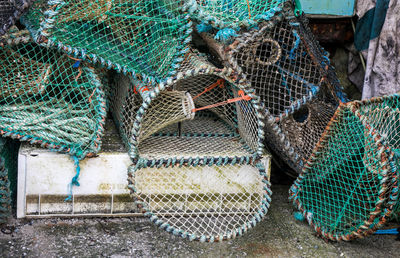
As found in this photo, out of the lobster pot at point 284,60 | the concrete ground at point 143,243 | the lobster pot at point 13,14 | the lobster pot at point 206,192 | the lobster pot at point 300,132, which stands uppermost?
the lobster pot at point 13,14

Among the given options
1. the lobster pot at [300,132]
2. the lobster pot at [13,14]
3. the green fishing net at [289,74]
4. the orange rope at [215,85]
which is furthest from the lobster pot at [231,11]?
the lobster pot at [13,14]

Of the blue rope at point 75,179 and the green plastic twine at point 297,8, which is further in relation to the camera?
the green plastic twine at point 297,8

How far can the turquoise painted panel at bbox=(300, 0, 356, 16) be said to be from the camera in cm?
356

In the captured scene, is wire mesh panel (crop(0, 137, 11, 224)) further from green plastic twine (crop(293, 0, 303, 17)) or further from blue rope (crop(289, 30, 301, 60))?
green plastic twine (crop(293, 0, 303, 17))

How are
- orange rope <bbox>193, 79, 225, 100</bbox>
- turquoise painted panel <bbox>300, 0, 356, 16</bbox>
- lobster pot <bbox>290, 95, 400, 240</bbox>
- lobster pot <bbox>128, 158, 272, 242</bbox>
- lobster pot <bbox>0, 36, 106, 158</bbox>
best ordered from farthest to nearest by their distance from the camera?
turquoise painted panel <bbox>300, 0, 356, 16</bbox>
orange rope <bbox>193, 79, 225, 100</bbox>
lobster pot <bbox>128, 158, 272, 242</bbox>
lobster pot <bbox>0, 36, 106, 158</bbox>
lobster pot <bbox>290, 95, 400, 240</bbox>

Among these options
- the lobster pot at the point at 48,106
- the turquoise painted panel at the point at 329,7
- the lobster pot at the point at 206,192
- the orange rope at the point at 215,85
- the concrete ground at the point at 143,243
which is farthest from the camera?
the turquoise painted panel at the point at 329,7

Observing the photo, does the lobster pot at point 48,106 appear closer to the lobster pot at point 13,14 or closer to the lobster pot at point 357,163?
the lobster pot at point 13,14

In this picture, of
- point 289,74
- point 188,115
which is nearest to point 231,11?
point 289,74

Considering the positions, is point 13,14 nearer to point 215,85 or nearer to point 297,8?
point 215,85

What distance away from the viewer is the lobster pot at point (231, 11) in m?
2.51

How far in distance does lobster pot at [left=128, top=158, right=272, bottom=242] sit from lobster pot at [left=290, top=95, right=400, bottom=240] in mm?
282

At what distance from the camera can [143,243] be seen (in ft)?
8.52

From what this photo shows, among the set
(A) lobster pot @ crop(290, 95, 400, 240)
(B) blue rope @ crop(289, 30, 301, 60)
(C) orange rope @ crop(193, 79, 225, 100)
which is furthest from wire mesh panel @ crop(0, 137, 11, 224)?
(B) blue rope @ crop(289, 30, 301, 60)

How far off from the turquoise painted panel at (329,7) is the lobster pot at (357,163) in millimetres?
1098
